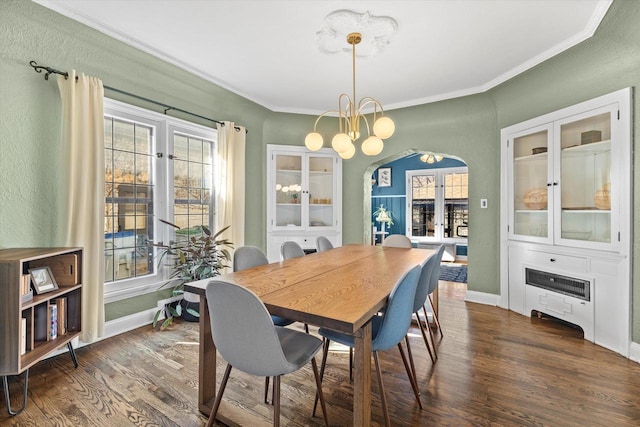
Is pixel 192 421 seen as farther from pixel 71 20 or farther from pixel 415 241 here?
pixel 415 241

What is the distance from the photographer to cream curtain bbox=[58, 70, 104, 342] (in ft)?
7.80

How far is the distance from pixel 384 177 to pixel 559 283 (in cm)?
543

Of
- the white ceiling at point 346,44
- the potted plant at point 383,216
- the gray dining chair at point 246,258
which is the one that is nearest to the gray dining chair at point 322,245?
the gray dining chair at point 246,258

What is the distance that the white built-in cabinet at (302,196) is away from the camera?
179 inches

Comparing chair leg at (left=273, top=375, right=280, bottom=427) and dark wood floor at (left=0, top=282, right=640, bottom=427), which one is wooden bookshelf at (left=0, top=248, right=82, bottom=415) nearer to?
dark wood floor at (left=0, top=282, right=640, bottom=427)

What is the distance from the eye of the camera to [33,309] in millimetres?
1911

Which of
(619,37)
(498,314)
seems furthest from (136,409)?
(619,37)

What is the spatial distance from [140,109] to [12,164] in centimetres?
113

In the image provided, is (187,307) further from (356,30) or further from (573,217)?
(573,217)

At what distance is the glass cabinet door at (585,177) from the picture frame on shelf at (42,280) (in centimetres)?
446

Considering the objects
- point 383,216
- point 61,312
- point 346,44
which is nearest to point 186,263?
point 61,312

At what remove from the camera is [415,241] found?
7.54 metres

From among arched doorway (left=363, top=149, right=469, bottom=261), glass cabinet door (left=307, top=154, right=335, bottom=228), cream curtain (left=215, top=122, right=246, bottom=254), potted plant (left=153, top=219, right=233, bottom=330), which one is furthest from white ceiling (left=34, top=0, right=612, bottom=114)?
arched doorway (left=363, top=149, right=469, bottom=261)

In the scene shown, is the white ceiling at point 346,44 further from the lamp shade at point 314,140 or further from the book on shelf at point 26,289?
the book on shelf at point 26,289
